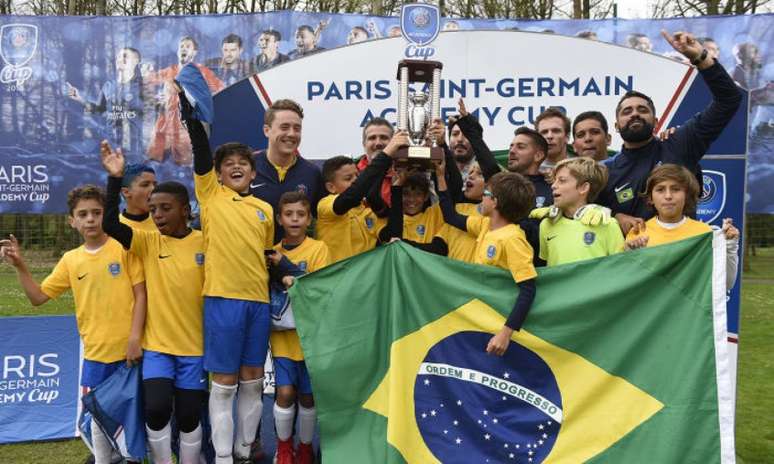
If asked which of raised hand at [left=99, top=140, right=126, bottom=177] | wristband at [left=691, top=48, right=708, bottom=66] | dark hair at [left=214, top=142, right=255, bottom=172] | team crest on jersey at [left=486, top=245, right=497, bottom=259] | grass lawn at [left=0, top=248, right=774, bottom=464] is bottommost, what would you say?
grass lawn at [left=0, top=248, right=774, bottom=464]

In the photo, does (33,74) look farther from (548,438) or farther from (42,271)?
(548,438)

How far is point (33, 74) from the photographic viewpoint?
835 centimetres

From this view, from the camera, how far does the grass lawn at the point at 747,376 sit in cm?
470

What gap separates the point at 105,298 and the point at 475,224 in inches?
87.3

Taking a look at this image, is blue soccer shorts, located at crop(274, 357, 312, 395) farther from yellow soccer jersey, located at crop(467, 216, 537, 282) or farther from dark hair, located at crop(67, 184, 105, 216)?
dark hair, located at crop(67, 184, 105, 216)

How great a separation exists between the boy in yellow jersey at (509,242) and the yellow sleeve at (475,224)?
15 centimetres

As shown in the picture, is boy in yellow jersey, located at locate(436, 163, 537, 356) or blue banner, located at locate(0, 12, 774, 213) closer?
boy in yellow jersey, located at locate(436, 163, 537, 356)

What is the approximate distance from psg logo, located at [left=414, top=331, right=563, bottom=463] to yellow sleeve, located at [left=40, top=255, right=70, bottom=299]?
7.27ft

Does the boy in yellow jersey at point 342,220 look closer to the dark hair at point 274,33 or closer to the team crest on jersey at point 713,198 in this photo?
the team crest on jersey at point 713,198

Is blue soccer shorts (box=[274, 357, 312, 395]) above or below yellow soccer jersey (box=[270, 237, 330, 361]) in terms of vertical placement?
below

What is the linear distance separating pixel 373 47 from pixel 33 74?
5.21 metres

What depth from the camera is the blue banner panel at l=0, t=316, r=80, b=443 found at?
4.95 metres

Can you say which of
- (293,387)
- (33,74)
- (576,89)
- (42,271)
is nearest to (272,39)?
(33,74)

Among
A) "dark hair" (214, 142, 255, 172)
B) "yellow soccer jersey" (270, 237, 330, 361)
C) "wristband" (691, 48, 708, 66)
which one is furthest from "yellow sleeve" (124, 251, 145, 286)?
"wristband" (691, 48, 708, 66)
